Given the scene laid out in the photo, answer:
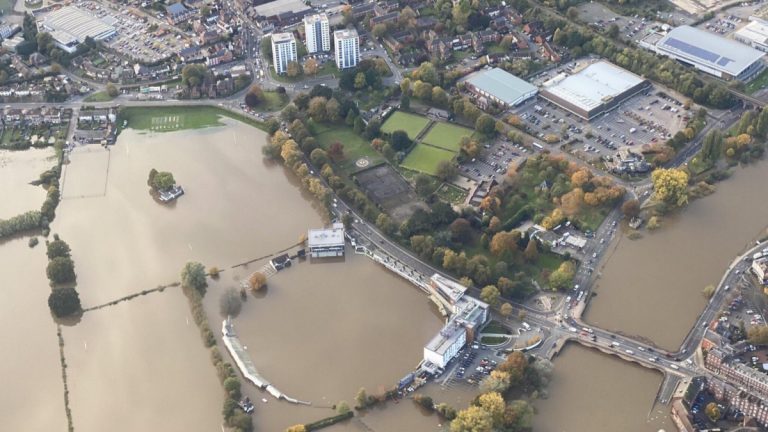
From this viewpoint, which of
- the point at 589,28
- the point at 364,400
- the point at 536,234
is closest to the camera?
the point at 364,400

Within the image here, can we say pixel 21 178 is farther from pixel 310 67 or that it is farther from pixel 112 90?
pixel 310 67

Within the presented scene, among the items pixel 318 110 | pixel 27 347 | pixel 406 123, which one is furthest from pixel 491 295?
pixel 27 347

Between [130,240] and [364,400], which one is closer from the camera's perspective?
[364,400]

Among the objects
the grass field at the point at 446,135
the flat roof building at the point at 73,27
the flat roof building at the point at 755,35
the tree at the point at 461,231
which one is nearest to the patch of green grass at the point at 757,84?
the flat roof building at the point at 755,35

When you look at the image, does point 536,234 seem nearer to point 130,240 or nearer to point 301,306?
point 301,306

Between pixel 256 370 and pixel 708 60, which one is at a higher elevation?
pixel 708 60

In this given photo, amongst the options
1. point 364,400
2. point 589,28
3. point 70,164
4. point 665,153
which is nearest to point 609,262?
point 665,153

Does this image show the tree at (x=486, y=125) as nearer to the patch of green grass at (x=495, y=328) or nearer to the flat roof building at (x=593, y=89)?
the flat roof building at (x=593, y=89)

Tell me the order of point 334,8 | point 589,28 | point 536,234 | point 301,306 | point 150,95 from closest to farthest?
point 301,306, point 536,234, point 150,95, point 589,28, point 334,8
